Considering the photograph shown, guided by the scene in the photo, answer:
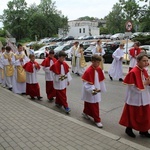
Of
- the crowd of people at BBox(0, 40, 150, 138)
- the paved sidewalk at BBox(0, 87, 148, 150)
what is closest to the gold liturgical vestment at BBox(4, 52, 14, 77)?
the crowd of people at BBox(0, 40, 150, 138)

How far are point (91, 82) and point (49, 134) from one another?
1439 millimetres

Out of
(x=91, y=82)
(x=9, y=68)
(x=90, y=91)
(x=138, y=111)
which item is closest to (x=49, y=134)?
(x=90, y=91)

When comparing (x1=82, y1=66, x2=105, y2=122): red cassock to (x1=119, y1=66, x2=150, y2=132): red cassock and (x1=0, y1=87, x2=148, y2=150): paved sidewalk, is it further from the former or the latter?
(x1=119, y1=66, x2=150, y2=132): red cassock

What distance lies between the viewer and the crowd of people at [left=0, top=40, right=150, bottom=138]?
16.6 feet

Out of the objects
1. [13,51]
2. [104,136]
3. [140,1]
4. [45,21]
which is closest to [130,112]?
[104,136]

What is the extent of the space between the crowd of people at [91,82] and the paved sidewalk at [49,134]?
47 cm

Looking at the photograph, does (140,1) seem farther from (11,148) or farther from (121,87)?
(11,148)

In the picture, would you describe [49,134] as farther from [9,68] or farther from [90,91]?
[9,68]

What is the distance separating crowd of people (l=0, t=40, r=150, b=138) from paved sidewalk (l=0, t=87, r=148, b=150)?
47cm

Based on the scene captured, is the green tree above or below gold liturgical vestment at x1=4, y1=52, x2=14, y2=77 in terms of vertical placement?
above

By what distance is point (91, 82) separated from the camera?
582 cm

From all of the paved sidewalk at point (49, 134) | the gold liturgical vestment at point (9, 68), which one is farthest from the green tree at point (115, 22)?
the paved sidewalk at point (49, 134)

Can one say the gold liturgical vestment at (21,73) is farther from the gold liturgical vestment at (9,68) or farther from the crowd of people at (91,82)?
the gold liturgical vestment at (9,68)


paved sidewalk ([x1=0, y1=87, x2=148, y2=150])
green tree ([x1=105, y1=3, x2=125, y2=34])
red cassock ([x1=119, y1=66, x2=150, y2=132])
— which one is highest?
green tree ([x1=105, y1=3, x2=125, y2=34])
